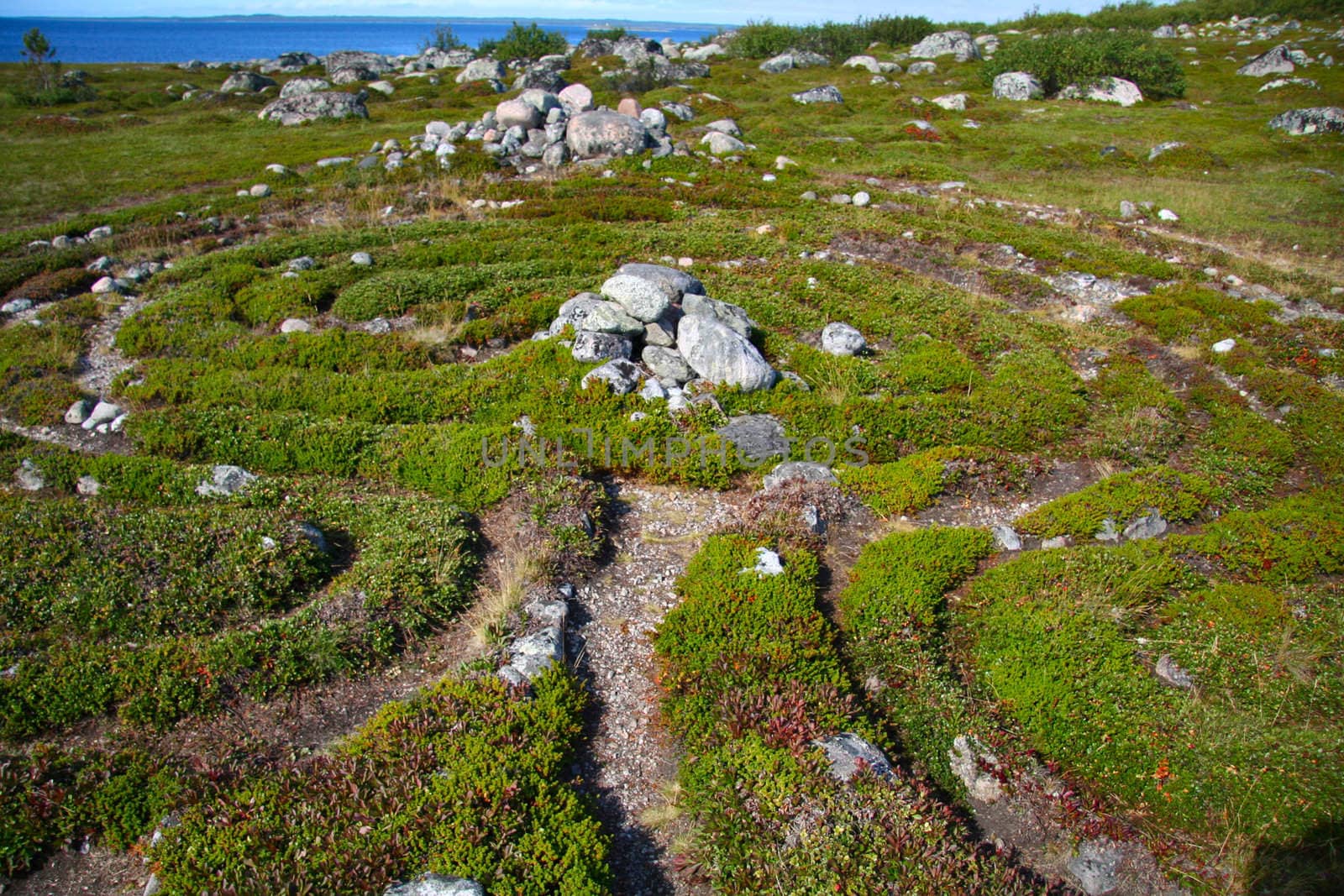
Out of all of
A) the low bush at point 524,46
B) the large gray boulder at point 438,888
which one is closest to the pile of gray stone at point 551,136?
the large gray boulder at point 438,888

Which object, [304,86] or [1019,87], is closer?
[1019,87]

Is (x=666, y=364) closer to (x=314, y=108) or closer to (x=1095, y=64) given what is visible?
(x=314, y=108)

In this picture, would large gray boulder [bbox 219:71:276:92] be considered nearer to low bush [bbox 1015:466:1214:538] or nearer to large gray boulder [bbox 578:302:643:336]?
large gray boulder [bbox 578:302:643:336]

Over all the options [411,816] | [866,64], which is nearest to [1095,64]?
[866,64]

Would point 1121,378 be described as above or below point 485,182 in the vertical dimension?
below

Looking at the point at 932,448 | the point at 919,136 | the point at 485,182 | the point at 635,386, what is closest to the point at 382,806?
the point at 635,386

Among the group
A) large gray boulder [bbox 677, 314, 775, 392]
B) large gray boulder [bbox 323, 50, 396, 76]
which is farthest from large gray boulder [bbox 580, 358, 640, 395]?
large gray boulder [bbox 323, 50, 396, 76]

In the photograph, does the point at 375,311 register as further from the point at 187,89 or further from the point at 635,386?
the point at 187,89
